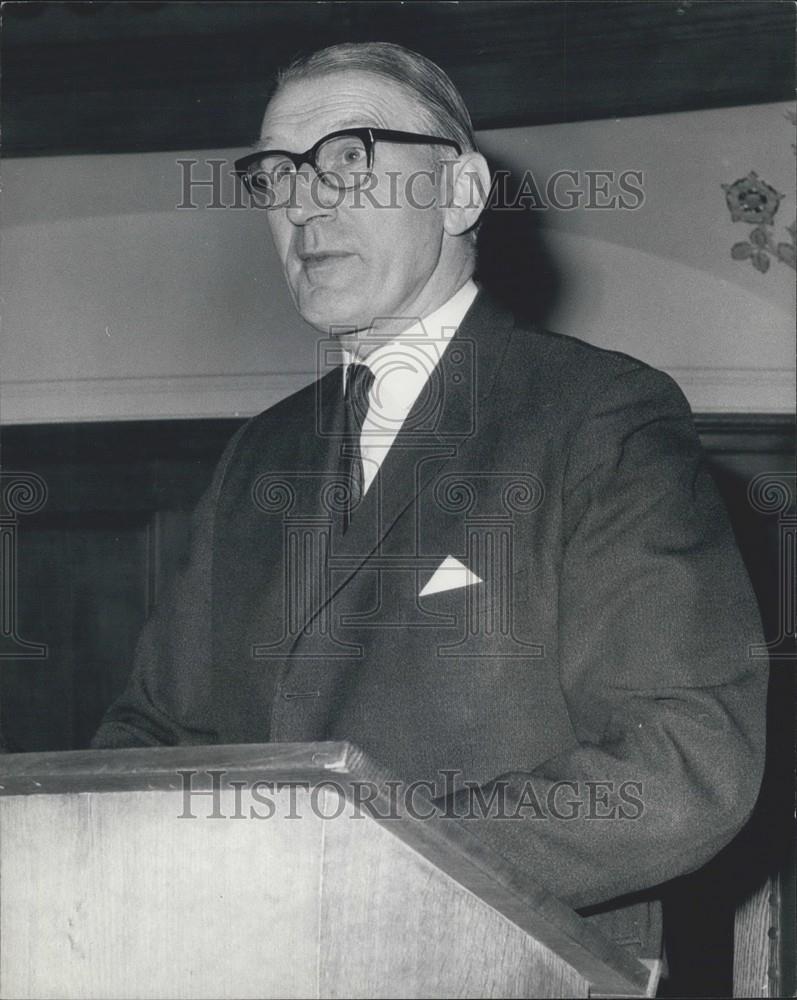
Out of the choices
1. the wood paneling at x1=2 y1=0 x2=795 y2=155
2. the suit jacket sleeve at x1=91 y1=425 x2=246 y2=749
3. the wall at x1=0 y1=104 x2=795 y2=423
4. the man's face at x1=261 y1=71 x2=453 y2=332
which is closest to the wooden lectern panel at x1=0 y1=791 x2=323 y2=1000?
the suit jacket sleeve at x1=91 y1=425 x2=246 y2=749

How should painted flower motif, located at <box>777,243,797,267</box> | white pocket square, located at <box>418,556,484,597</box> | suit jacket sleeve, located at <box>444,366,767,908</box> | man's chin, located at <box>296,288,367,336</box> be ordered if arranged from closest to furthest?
1. suit jacket sleeve, located at <box>444,366,767,908</box>
2. white pocket square, located at <box>418,556,484,597</box>
3. man's chin, located at <box>296,288,367,336</box>
4. painted flower motif, located at <box>777,243,797,267</box>

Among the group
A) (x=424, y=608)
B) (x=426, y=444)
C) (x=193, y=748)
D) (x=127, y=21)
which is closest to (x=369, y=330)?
(x=426, y=444)

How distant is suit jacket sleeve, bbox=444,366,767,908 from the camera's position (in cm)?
97

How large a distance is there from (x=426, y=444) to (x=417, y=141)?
384mm

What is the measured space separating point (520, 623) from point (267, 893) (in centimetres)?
61

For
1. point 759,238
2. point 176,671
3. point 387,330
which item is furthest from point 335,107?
point 759,238

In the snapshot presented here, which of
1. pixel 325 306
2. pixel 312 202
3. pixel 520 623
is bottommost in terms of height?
pixel 520 623

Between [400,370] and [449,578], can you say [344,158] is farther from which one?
[449,578]

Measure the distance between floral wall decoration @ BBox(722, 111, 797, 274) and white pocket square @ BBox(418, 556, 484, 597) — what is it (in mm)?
1769

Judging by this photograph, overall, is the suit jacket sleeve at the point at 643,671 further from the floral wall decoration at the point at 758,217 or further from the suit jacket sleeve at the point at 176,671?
the floral wall decoration at the point at 758,217

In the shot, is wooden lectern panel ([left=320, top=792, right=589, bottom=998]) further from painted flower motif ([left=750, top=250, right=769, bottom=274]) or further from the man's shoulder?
painted flower motif ([left=750, top=250, right=769, bottom=274])

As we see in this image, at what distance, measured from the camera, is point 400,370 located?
5.01ft

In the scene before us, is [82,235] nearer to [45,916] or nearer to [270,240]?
[270,240]

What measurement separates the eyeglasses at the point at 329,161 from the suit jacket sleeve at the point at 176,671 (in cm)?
39
